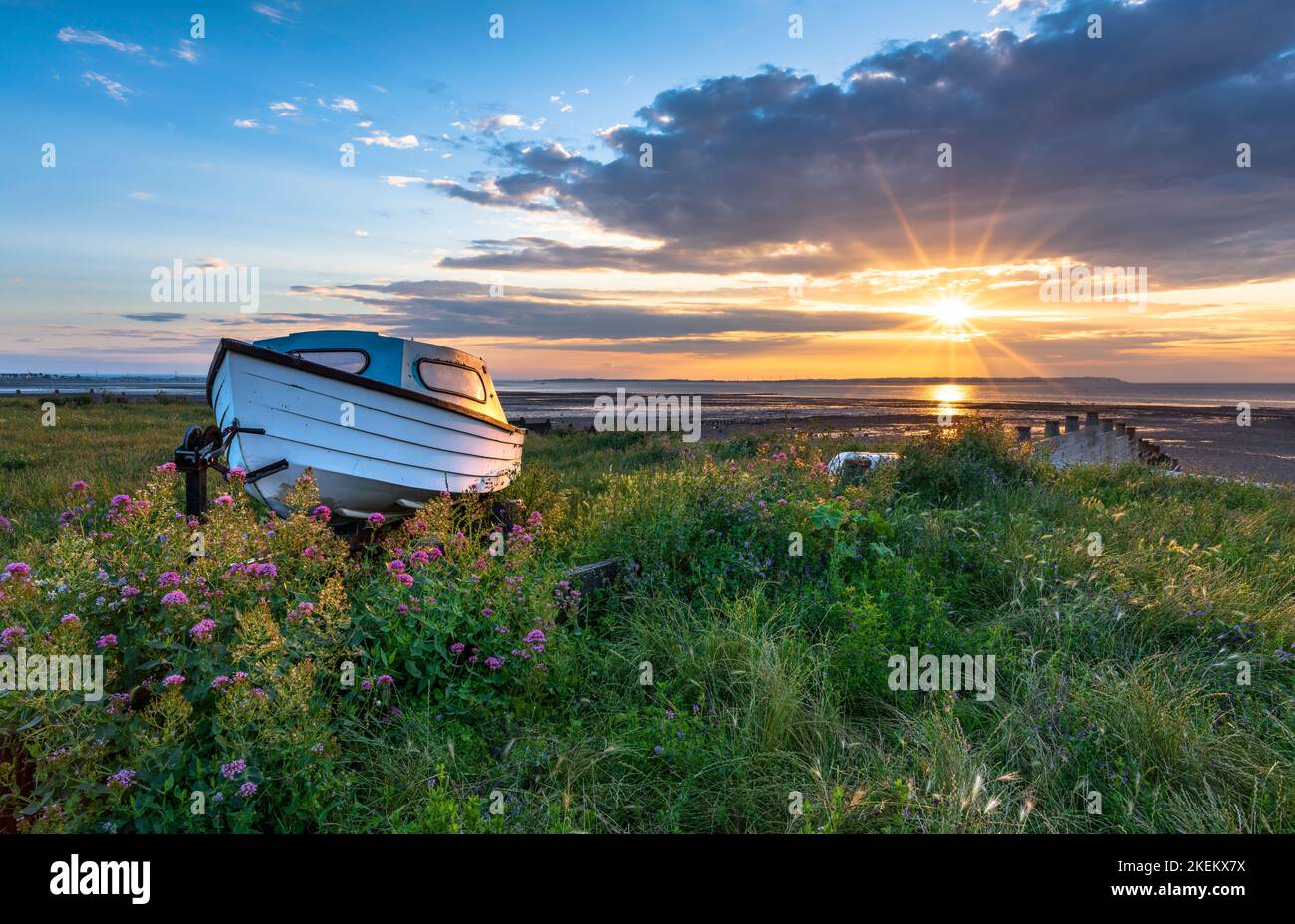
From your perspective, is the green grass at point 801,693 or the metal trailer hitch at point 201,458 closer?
the green grass at point 801,693

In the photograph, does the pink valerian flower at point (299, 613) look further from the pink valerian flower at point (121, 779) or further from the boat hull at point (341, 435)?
the boat hull at point (341, 435)

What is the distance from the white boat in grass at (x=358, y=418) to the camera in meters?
7.18

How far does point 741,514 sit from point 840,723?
276 centimetres

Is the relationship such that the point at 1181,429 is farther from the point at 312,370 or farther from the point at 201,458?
the point at 201,458

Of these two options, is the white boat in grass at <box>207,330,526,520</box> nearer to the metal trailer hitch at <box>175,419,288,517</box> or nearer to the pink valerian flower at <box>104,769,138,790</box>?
the metal trailer hitch at <box>175,419,288,517</box>

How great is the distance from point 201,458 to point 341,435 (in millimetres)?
1593

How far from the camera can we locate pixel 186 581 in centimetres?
338

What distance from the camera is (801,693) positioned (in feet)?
13.2

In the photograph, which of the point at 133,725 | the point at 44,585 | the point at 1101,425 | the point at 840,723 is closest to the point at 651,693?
the point at 840,723

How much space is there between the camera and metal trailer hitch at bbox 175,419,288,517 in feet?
20.2

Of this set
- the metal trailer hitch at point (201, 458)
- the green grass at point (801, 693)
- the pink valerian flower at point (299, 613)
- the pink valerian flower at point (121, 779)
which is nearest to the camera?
the pink valerian flower at point (121, 779)

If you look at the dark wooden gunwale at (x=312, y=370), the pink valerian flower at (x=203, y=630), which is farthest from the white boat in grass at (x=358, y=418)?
the pink valerian flower at (x=203, y=630)

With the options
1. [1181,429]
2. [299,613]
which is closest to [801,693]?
[299,613]

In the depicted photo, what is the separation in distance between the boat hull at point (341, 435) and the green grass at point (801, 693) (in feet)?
7.76
